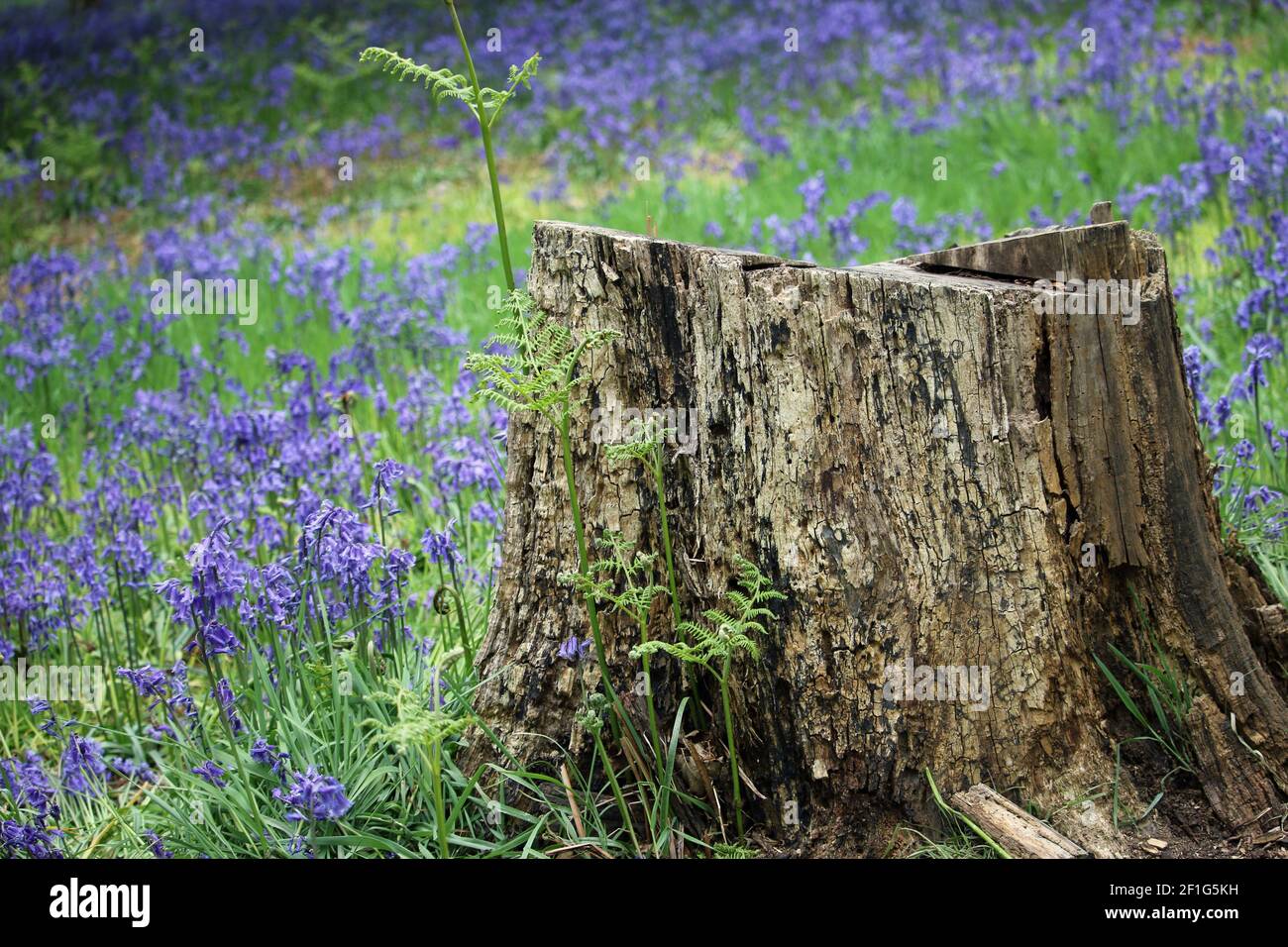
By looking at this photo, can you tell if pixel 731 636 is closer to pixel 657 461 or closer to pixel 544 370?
pixel 657 461

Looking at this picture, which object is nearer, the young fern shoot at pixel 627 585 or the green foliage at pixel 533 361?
the green foliage at pixel 533 361

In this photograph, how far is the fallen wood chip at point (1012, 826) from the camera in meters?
2.31

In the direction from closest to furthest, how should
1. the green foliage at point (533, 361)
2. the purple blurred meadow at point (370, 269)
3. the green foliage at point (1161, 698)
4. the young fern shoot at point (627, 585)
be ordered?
1. the green foliage at point (533, 361)
2. the young fern shoot at point (627, 585)
3. the green foliage at point (1161, 698)
4. the purple blurred meadow at point (370, 269)

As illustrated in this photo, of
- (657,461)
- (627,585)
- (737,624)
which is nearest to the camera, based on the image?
(737,624)

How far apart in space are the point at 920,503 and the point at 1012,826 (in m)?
0.67

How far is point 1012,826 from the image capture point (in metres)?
2.36

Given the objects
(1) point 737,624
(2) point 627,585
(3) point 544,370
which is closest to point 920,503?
(1) point 737,624

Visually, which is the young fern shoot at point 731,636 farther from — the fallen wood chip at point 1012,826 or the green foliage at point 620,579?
the fallen wood chip at point 1012,826

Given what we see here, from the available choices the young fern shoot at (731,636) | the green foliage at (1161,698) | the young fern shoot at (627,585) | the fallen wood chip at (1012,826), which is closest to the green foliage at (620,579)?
the young fern shoot at (627,585)

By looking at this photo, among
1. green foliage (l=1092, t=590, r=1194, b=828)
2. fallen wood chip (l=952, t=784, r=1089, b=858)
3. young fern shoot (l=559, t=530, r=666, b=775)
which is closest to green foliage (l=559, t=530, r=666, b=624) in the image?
young fern shoot (l=559, t=530, r=666, b=775)

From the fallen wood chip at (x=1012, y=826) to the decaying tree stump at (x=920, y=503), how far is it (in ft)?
0.19

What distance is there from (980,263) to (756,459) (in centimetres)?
72
